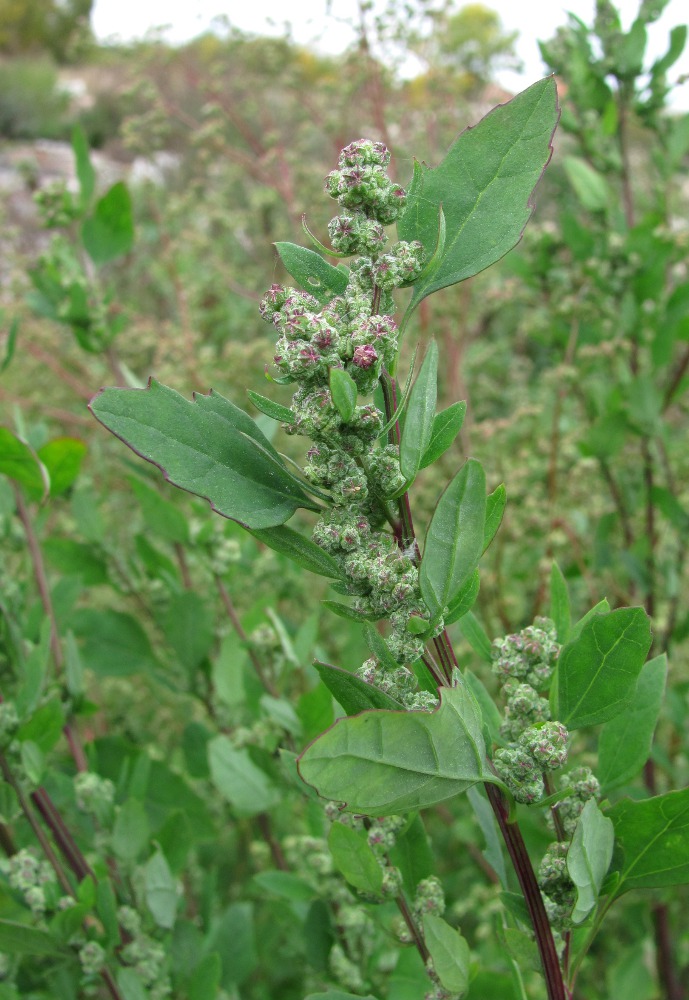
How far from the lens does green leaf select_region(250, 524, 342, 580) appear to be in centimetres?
59

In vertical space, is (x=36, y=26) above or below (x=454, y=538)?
above

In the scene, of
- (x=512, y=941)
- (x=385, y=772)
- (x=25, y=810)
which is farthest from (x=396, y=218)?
(x=25, y=810)

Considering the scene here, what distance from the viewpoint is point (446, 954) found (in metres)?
0.66

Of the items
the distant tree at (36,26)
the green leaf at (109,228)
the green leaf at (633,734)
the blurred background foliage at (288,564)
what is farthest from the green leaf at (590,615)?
the distant tree at (36,26)

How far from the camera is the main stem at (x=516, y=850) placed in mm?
611

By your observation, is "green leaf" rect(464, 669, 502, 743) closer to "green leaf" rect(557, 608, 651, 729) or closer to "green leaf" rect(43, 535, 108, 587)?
"green leaf" rect(557, 608, 651, 729)

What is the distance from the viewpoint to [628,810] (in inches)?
26.0

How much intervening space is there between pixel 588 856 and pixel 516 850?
48 millimetres

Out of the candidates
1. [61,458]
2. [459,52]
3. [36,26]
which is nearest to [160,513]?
[61,458]

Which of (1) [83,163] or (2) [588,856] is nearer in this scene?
(2) [588,856]

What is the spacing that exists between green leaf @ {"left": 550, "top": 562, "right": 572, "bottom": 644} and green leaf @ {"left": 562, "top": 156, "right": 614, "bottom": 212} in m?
1.16

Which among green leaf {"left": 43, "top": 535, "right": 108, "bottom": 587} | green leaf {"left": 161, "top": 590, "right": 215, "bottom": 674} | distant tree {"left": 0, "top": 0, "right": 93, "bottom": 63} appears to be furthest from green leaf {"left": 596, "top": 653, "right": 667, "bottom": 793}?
distant tree {"left": 0, "top": 0, "right": 93, "bottom": 63}

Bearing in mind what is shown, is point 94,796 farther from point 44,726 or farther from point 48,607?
point 48,607

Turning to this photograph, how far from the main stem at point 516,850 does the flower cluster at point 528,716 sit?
30 millimetres
